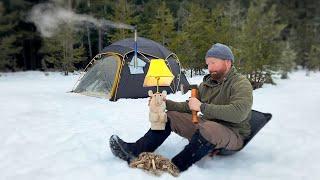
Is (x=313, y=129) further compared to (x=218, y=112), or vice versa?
(x=313, y=129)

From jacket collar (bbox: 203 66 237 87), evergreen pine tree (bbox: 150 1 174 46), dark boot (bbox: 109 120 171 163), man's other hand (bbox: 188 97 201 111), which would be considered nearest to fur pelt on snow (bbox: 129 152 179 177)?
dark boot (bbox: 109 120 171 163)

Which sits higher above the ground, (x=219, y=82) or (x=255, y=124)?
(x=219, y=82)

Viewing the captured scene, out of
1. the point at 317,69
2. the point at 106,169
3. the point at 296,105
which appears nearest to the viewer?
the point at 106,169

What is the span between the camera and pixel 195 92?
4.74 m

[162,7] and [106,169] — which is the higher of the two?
[162,7]

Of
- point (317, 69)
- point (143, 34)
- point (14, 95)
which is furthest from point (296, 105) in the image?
point (317, 69)

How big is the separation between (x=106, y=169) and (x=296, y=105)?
7.25m

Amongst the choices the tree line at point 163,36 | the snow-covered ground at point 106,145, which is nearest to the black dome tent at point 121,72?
the snow-covered ground at point 106,145

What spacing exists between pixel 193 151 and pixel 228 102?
28.8 inches

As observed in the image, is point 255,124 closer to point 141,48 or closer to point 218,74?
point 218,74

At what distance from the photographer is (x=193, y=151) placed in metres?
4.35

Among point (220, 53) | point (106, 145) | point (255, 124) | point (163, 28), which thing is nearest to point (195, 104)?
point (220, 53)

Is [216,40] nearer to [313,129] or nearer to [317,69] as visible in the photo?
[317,69]

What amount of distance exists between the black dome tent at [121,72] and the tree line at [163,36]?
5.48 m
